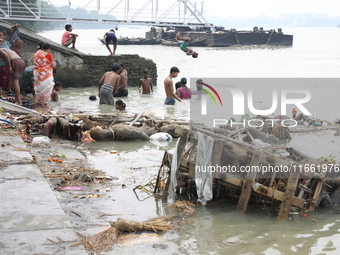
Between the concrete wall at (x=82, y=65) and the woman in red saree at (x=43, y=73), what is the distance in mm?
4670

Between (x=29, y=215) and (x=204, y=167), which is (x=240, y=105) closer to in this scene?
(x=204, y=167)

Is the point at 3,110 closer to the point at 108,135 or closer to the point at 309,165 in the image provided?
the point at 108,135

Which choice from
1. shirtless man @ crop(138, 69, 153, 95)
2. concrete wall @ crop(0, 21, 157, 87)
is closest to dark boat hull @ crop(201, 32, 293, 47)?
concrete wall @ crop(0, 21, 157, 87)

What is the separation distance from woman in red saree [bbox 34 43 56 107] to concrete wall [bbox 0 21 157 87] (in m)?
4.67

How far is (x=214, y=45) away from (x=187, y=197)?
52.9 meters

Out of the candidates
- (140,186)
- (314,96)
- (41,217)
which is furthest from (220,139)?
(314,96)

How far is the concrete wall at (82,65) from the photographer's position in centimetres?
1673

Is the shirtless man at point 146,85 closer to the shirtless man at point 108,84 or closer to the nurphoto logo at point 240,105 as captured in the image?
the nurphoto logo at point 240,105

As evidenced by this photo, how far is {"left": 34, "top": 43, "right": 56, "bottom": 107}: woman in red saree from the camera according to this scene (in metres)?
11.6

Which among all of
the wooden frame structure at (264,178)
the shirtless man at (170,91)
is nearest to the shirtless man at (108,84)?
the shirtless man at (170,91)

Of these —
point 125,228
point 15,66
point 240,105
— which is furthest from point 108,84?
point 125,228

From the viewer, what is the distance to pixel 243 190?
561 centimetres

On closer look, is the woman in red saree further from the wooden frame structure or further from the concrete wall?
the wooden frame structure

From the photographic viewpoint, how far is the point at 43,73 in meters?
11.8
